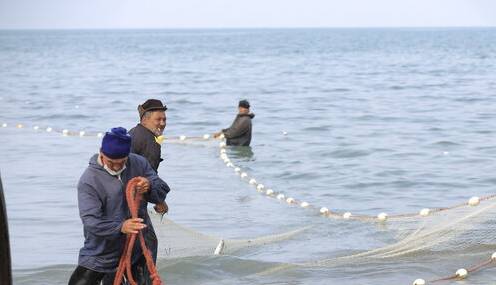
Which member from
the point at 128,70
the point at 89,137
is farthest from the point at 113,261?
the point at 128,70

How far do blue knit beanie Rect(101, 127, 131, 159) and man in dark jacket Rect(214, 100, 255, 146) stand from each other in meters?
11.4

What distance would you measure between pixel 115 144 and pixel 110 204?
0.35 metres

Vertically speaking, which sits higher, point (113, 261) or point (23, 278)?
point (113, 261)

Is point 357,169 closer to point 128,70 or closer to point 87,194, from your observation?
point 87,194

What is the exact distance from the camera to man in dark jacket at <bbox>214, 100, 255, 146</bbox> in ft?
55.0

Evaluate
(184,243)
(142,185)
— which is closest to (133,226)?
(142,185)

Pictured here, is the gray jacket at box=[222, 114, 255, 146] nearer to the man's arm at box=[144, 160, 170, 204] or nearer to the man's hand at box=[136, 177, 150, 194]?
the man's arm at box=[144, 160, 170, 204]

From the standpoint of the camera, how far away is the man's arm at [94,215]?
5.21 meters

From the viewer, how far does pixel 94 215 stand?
521 cm

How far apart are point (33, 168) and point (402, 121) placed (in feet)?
36.2

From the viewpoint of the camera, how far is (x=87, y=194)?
5211mm

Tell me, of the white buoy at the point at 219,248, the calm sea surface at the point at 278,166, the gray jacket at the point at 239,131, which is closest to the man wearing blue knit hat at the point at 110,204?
the calm sea surface at the point at 278,166

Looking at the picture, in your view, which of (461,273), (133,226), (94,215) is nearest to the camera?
(133,226)

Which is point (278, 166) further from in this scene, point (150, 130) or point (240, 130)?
point (150, 130)
